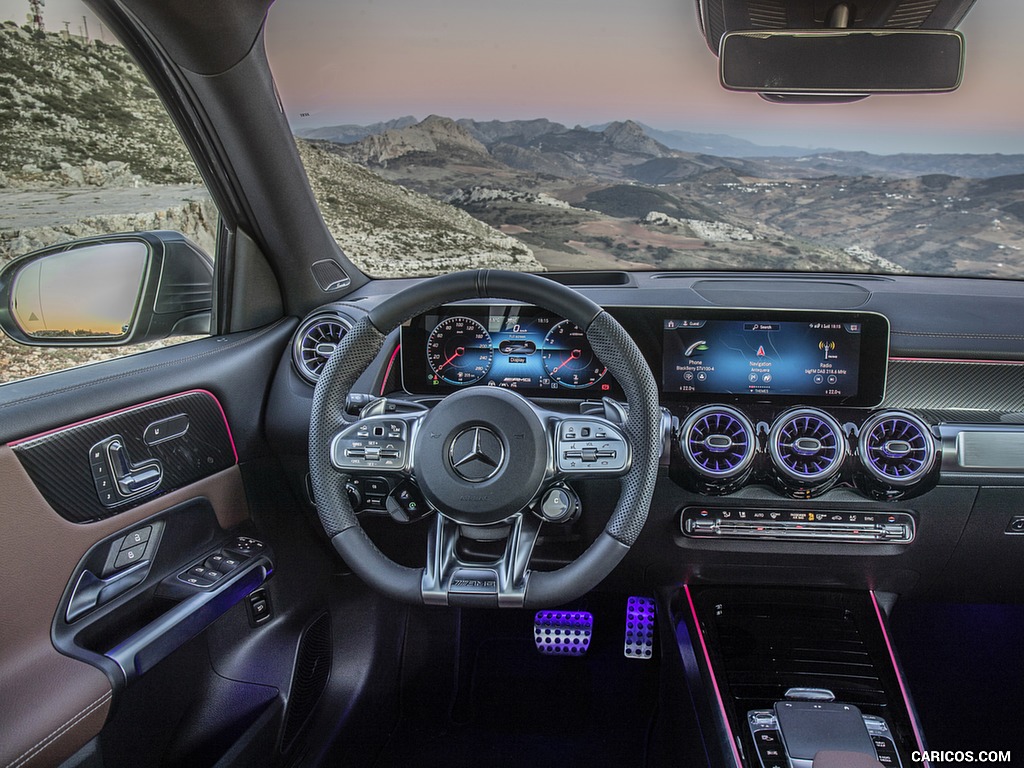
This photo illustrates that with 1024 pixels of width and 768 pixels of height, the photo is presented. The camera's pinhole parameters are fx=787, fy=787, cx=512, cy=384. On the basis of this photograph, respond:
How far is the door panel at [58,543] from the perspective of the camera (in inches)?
65.1

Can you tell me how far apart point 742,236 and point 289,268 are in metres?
1.73

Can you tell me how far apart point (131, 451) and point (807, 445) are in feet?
6.12

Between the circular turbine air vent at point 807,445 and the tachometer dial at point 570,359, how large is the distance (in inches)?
22.1

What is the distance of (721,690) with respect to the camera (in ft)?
8.20

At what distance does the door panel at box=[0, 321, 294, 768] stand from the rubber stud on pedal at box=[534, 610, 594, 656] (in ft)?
4.37

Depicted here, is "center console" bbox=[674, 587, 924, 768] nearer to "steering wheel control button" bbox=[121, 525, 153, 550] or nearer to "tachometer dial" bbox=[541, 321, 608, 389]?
"tachometer dial" bbox=[541, 321, 608, 389]

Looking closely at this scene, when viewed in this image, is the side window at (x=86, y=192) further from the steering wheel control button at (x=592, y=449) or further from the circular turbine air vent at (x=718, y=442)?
the circular turbine air vent at (x=718, y=442)

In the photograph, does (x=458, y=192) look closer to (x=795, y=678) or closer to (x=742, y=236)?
(x=742, y=236)

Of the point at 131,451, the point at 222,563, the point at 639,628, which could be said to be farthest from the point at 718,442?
the point at 131,451

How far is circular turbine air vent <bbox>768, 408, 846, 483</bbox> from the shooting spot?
2303mm

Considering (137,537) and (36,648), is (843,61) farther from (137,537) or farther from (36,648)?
(36,648)

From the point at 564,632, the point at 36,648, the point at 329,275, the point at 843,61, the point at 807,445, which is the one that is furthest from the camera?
the point at 564,632

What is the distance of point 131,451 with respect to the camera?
2016 mm

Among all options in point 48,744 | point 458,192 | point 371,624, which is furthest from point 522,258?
point 48,744
